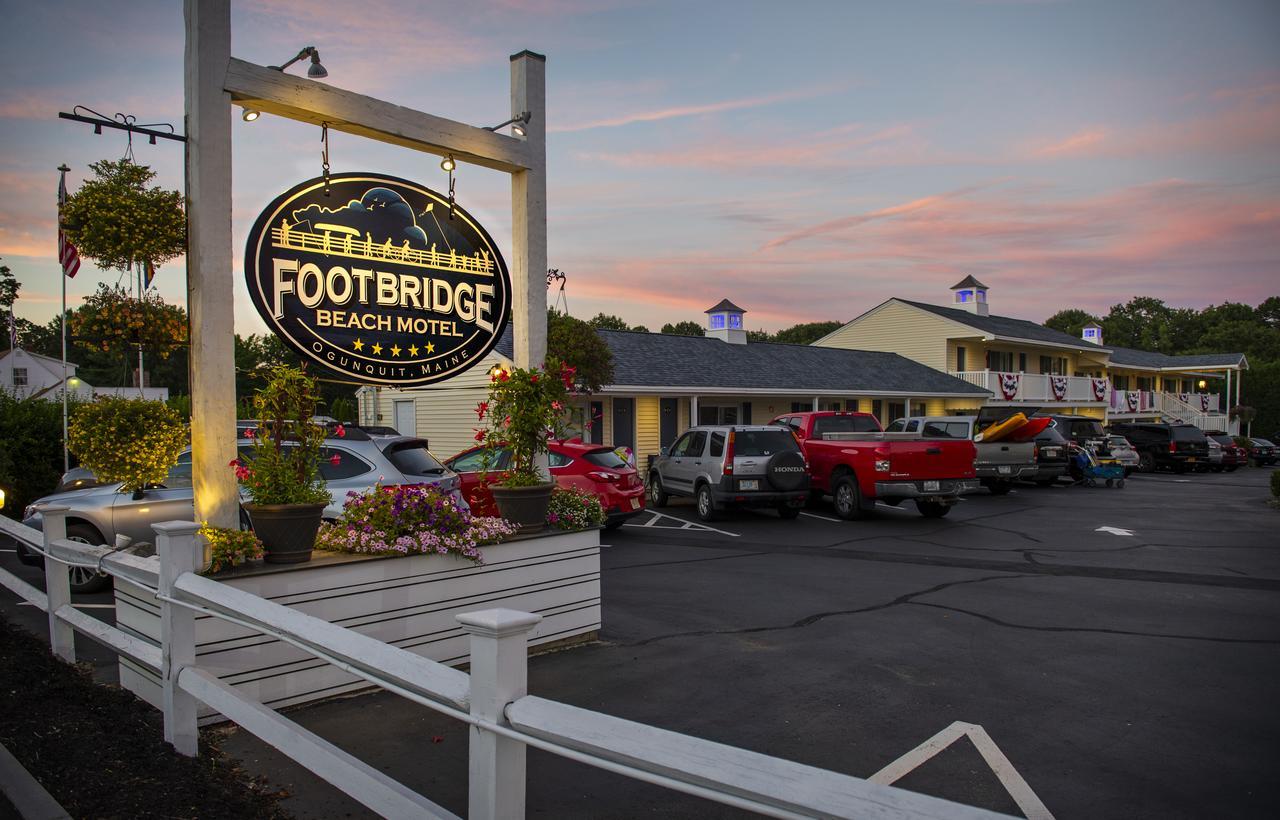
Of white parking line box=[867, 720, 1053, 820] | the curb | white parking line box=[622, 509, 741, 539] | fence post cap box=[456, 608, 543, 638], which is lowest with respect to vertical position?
white parking line box=[622, 509, 741, 539]

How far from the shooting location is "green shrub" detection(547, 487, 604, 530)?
7.09 metres

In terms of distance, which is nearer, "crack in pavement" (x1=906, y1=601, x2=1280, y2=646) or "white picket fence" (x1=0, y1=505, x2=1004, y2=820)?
"white picket fence" (x1=0, y1=505, x2=1004, y2=820)

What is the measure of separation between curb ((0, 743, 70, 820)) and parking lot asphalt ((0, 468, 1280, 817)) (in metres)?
0.90

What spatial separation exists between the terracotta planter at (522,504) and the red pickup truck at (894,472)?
10.2 m

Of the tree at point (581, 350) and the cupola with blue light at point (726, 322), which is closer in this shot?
the tree at point (581, 350)

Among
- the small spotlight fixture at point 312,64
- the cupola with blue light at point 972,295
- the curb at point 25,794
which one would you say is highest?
the cupola with blue light at point 972,295

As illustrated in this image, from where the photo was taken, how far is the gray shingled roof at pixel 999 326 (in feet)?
127

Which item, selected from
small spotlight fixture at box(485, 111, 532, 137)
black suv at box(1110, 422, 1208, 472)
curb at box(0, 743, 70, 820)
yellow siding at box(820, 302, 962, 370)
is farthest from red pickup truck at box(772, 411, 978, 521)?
yellow siding at box(820, 302, 962, 370)

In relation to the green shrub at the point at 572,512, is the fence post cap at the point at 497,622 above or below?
above

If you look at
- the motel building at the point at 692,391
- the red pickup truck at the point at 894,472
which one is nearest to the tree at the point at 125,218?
the motel building at the point at 692,391

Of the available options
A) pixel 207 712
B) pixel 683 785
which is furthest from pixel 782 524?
pixel 683 785

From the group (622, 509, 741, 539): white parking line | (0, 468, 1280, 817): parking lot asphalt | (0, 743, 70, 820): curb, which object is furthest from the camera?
(622, 509, 741, 539): white parking line

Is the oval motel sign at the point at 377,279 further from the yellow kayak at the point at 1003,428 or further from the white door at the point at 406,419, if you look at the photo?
the white door at the point at 406,419

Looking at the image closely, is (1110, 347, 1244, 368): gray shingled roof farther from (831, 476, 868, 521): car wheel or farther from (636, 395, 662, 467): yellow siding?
(831, 476, 868, 521): car wheel
